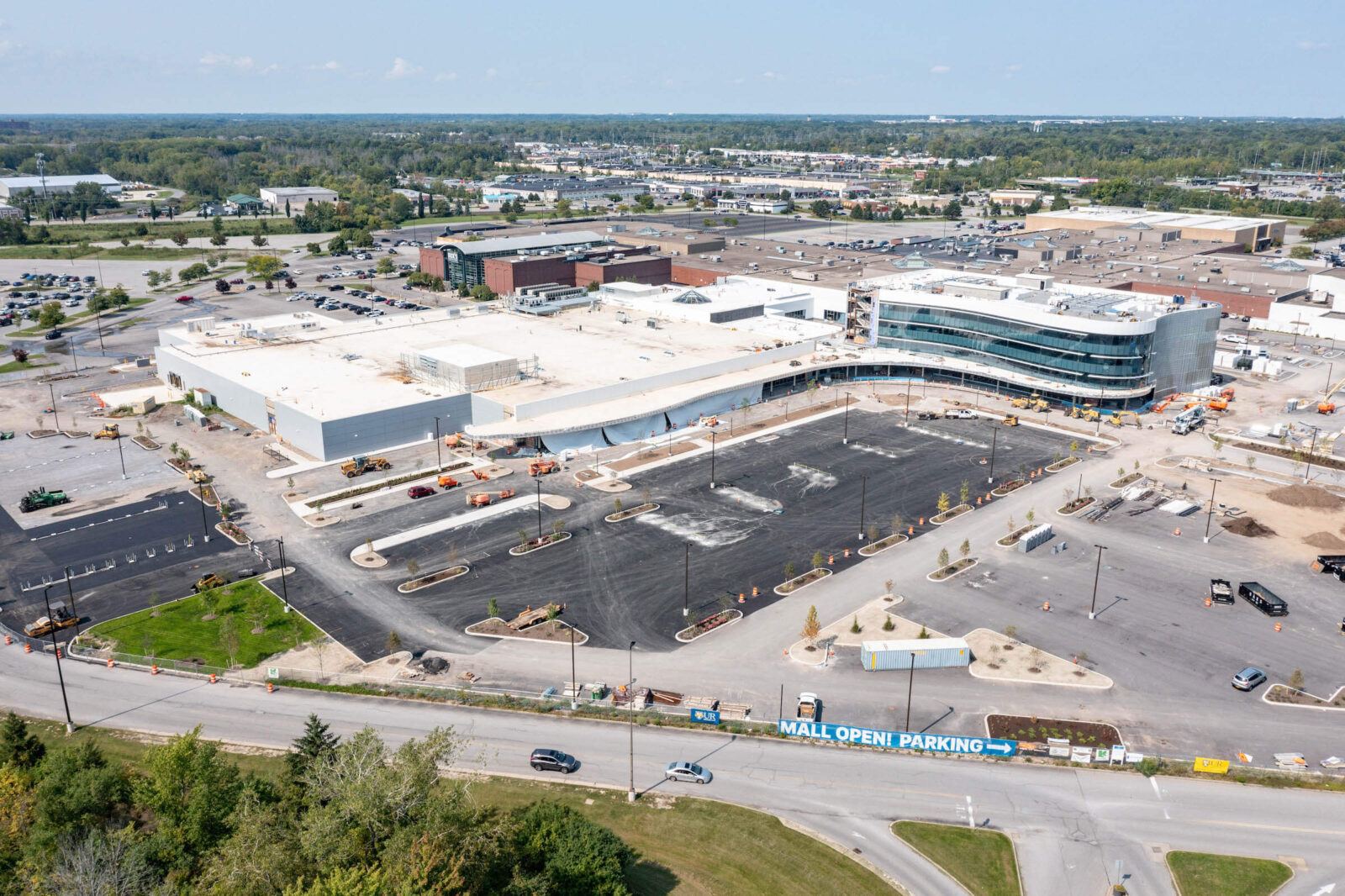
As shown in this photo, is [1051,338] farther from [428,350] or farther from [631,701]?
[631,701]

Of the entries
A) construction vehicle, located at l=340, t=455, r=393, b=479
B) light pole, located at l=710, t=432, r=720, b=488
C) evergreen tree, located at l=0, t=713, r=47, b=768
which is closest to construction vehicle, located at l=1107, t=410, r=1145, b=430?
light pole, located at l=710, t=432, r=720, b=488

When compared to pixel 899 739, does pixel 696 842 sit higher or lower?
lower

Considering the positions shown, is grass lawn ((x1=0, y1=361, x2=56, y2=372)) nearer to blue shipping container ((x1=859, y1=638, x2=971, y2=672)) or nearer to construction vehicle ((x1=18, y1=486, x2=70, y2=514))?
construction vehicle ((x1=18, y1=486, x2=70, y2=514))

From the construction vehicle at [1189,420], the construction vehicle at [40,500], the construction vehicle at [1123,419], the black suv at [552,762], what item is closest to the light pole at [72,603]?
the construction vehicle at [40,500]

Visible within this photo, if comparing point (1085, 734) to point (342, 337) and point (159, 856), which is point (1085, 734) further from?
point (342, 337)

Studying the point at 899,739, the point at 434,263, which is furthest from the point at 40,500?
the point at 434,263

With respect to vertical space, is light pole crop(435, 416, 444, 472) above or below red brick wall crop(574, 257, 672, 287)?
below
